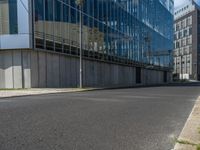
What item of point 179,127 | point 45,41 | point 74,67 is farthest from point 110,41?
point 179,127

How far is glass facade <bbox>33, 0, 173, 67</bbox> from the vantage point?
1298 inches

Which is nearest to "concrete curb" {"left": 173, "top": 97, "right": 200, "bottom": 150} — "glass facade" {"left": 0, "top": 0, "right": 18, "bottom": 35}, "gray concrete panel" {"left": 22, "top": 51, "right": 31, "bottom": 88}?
"gray concrete panel" {"left": 22, "top": 51, "right": 31, "bottom": 88}

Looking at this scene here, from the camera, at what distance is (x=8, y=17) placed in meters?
30.1

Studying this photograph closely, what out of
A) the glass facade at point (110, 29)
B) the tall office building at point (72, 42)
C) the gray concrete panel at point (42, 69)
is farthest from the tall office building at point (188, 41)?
the gray concrete panel at point (42, 69)

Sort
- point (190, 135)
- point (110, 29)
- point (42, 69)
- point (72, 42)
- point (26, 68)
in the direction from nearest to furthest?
point (190, 135) < point (26, 68) < point (42, 69) < point (72, 42) < point (110, 29)

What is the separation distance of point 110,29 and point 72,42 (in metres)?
15.6

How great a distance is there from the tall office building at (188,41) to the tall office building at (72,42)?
61.6 metres

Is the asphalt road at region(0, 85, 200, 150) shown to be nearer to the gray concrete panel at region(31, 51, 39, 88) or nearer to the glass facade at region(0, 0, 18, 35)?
the gray concrete panel at region(31, 51, 39, 88)

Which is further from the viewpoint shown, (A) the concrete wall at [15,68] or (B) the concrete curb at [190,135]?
(A) the concrete wall at [15,68]

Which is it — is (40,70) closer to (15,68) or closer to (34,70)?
(34,70)

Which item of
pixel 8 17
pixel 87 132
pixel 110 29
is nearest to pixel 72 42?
pixel 8 17

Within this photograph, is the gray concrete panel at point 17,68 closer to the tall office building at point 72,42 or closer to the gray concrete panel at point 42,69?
the tall office building at point 72,42

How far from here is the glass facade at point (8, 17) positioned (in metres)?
29.8

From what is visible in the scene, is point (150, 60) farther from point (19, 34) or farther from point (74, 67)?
point (19, 34)
